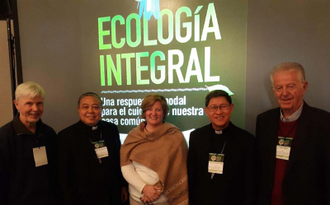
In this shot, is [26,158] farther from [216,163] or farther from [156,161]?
[216,163]

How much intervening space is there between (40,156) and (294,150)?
2105mm

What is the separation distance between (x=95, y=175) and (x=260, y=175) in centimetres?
145

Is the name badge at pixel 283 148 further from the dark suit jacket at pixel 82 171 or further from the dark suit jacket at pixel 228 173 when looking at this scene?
the dark suit jacket at pixel 82 171

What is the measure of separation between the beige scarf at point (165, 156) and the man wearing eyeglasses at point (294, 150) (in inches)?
26.1

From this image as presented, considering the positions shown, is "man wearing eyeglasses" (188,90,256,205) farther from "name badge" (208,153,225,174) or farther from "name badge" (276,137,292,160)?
"name badge" (276,137,292,160)

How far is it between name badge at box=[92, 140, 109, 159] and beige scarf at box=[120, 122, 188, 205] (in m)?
0.17

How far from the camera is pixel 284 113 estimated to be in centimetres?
157

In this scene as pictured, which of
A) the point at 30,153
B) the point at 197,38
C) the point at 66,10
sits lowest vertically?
the point at 30,153

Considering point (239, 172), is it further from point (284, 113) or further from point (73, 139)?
point (73, 139)

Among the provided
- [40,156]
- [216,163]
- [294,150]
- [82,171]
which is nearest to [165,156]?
[216,163]

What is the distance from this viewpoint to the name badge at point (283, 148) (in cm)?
149

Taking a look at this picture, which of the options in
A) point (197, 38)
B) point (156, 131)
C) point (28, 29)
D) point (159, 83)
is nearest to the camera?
point (156, 131)

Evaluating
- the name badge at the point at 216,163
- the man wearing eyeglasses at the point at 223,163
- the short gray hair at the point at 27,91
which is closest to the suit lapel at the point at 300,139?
the man wearing eyeglasses at the point at 223,163

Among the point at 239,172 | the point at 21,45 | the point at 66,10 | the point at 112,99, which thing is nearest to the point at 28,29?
the point at 21,45
